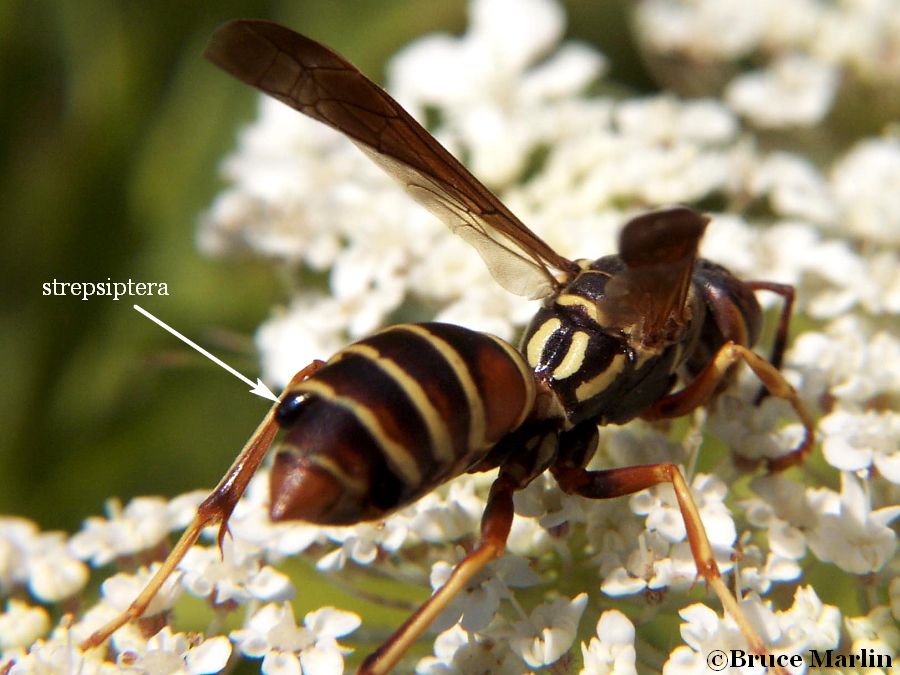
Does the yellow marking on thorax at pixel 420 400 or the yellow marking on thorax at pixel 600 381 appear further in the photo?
the yellow marking on thorax at pixel 600 381

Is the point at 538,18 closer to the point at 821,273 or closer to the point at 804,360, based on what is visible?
the point at 821,273

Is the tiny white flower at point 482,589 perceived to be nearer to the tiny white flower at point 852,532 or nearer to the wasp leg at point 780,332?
the tiny white flower at point 852,532

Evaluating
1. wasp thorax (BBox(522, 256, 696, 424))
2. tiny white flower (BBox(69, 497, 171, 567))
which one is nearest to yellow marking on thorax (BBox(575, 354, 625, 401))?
wasp thorax (BBox(522, 256, 696, 424))

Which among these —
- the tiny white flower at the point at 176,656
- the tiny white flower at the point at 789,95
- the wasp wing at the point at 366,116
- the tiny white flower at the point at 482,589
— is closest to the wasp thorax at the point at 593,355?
the wasp wing at the point at 366,116

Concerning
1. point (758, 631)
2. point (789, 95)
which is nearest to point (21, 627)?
point (758, 631)

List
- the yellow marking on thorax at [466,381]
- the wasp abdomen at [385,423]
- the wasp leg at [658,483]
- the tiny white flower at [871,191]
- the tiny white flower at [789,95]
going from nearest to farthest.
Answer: the wasp abdomen at [385,423] → the yellow marking on thorax at [466,381] → the wasp leg at [658,483] → the tiny white flower at [871,191] → the tiny white flower at [789,95]

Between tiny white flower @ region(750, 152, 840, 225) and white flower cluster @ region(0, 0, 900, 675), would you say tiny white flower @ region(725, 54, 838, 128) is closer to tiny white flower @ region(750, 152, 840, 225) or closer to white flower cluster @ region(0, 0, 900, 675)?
white flower cluster @ region(0, 0, 900, 675)
